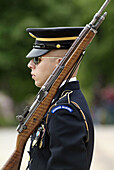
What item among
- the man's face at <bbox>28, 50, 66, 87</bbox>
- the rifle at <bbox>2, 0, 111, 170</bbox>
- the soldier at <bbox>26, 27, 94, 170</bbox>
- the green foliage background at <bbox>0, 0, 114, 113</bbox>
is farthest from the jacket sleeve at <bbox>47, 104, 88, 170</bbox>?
the green foliage background at <bbox>0, 0, 114, 113</bbox>

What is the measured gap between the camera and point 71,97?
2.72 meters

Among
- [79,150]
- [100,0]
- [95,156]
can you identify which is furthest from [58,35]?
[100,0]

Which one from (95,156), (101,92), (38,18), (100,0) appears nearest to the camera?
(95,156)

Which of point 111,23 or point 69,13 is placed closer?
point 111,23

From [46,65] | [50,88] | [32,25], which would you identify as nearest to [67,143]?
[50,88]

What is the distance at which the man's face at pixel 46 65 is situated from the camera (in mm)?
2799

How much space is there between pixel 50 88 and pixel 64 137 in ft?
1.15

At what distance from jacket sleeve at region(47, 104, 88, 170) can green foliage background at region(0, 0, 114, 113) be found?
467 inches

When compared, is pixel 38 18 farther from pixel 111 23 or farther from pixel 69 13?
pixel 111 23

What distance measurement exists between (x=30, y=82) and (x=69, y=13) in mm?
3022

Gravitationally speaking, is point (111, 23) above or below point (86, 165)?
above

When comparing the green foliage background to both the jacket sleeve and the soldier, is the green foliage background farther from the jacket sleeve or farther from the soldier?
the jacket sleeve

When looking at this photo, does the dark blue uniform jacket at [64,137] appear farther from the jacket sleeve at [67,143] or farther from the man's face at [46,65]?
the man's face at [46,65]

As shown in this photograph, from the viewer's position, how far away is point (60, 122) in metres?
2.49
